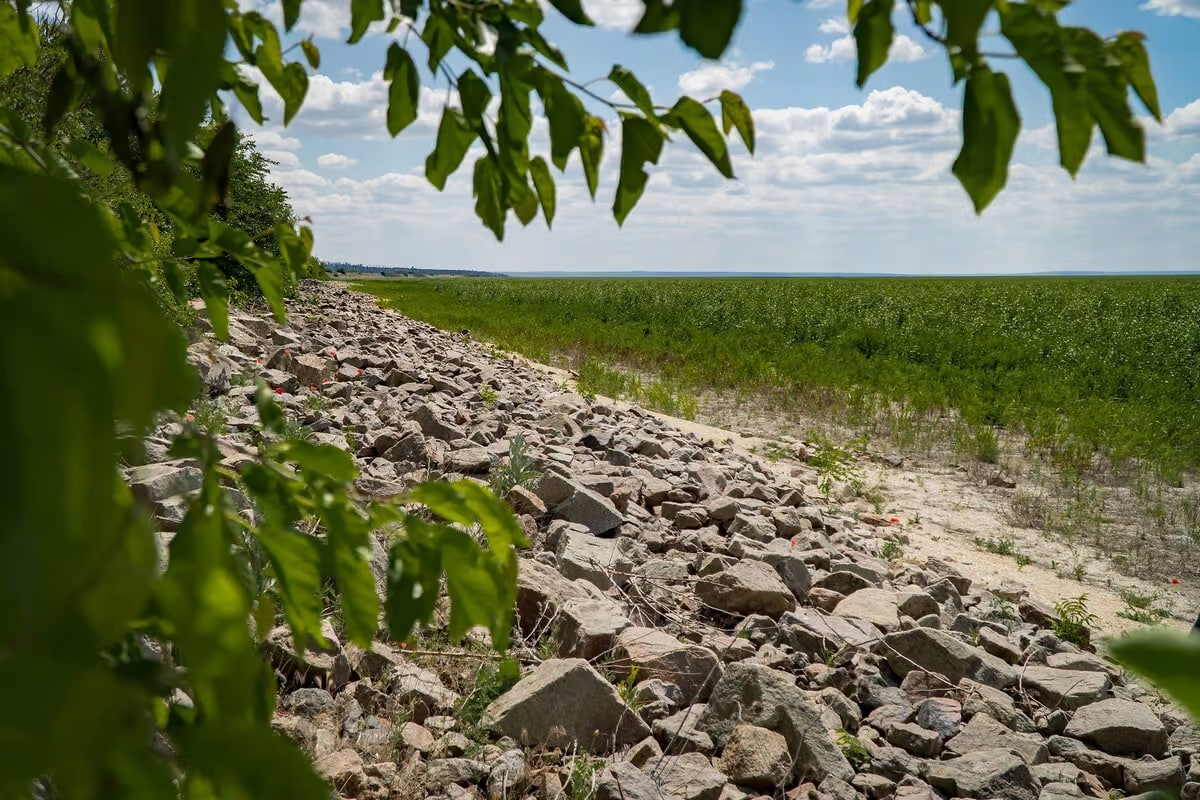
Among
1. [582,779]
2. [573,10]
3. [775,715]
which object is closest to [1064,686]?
[775,715]

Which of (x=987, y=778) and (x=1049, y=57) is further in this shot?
(x=987, y=778)

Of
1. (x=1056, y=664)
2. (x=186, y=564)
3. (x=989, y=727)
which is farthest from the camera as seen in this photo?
(x=1056, y=664)

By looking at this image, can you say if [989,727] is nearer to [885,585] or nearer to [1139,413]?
[885,585]

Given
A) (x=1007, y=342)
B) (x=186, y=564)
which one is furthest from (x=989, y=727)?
(x=1007, y=342)

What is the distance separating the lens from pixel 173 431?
182 inches

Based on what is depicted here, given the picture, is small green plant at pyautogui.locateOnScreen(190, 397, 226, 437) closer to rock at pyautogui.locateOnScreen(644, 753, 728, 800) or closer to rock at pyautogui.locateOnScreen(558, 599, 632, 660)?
rock at pyautogui.locateOnScreen(558, 599, 632, 660)

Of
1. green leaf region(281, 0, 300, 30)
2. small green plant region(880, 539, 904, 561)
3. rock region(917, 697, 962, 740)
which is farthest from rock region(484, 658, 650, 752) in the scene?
small green plant region(880, 539, 904, 561)

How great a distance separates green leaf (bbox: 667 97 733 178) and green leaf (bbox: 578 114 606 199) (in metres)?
0.11

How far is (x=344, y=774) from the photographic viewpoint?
7.41 feet

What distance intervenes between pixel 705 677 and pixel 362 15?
8.72 ft

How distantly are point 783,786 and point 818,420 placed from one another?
29.0 feet

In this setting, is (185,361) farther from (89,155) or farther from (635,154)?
(89,155)

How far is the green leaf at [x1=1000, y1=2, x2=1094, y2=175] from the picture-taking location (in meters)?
0.70

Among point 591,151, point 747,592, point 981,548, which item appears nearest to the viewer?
point 591,151
